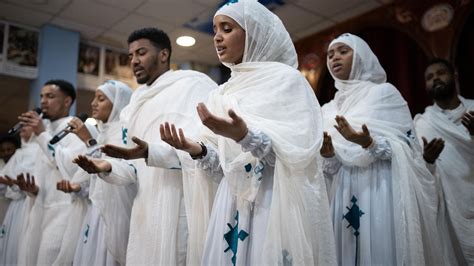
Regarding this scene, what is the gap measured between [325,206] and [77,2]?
4.32m

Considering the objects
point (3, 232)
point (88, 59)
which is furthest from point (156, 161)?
point (88, 59)

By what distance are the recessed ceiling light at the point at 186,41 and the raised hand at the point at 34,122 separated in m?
2.97

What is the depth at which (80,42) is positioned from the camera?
5840mm

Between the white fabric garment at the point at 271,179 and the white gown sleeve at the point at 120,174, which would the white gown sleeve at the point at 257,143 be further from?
the white gown sleeve at the point at 120,174

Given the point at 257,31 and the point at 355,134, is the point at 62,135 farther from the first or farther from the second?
the point at 355,134

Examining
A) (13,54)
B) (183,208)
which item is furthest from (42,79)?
(183,208)

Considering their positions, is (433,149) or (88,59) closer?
(433,149)

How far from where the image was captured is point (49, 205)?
10.1 feet

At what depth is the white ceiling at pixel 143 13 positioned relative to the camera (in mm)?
4805

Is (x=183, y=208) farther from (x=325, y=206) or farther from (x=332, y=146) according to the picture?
(x=332, y=146)

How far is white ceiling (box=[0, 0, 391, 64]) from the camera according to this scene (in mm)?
4805

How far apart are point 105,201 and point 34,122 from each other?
48.3 inches

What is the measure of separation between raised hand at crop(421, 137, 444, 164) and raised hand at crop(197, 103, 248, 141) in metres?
1.62

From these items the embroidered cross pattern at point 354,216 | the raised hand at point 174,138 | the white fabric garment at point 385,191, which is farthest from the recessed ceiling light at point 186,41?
the raised hand at point 174,138
